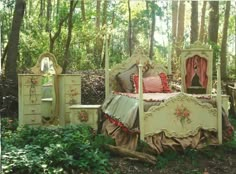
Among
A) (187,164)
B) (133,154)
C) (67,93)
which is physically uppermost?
(67,93)

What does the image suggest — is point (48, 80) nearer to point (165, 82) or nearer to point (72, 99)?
point (72, 99)

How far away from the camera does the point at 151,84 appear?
640 cm

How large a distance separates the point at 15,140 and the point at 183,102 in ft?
7.18

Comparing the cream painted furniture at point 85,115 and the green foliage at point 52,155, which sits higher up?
the cream painted furniture at point 85,115

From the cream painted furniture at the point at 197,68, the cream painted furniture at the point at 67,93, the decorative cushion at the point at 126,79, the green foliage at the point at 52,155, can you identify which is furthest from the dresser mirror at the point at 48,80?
the cream painted furniture at the point at 197,68

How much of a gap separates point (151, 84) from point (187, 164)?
6.72 ft

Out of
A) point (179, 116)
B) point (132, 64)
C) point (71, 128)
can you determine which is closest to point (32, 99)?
point (71, 128)

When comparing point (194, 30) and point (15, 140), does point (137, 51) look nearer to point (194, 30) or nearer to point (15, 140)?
point (15, 140)

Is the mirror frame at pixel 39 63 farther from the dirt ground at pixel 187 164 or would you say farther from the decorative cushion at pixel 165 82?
the dirt ground at pixel 187 164

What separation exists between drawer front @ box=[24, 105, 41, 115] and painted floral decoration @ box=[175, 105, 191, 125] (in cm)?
235

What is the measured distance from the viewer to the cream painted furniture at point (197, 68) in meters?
6.58

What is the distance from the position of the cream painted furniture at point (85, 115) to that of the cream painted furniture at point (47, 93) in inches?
13.7

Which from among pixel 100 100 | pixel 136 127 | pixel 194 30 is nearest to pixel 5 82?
pixel 100 100

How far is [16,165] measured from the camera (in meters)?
3.76
